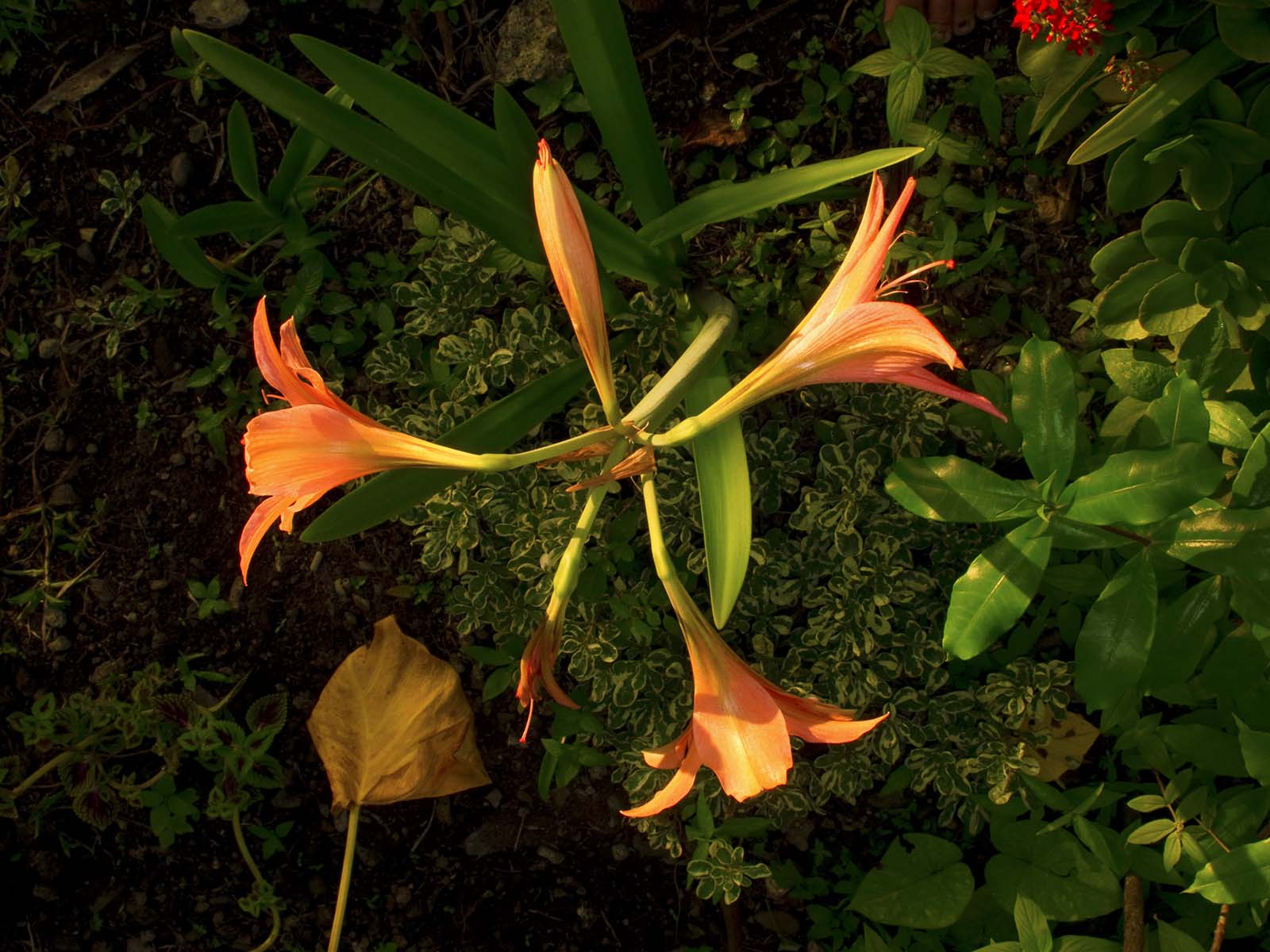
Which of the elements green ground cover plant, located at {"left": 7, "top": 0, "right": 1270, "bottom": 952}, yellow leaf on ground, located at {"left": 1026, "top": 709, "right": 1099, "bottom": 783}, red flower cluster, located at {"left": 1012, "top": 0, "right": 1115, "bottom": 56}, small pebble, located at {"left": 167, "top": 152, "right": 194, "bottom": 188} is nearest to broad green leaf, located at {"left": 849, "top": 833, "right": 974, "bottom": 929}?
green ground cover plant, located at {"left": 7, "top": 0, "right": 1270, "bottom": 952}

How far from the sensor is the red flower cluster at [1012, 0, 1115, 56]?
1347mm

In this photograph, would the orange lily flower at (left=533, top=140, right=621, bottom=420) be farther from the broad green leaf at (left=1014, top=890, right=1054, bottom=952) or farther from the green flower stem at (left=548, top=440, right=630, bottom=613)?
the broad green leaf at (left=1014, top=890, right=1054, bottom=952)

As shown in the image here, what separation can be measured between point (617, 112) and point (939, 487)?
642 mm

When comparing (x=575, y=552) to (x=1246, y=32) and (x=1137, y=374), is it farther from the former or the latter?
(x=1246, y=32)

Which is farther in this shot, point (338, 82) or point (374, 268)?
point (374, 268)

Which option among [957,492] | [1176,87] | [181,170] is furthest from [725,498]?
[181,170]

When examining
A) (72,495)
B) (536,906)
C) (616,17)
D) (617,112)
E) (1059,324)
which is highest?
(616,17)

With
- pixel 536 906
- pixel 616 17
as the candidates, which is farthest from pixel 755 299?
pixel 536 906

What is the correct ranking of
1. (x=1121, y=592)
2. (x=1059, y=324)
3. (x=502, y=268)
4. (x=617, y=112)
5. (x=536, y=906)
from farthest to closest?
1. (x=536, y=906)
2. (x=1059, y=324)
3. (x=502, y=268)
4. (x=617, y=112)
5. (x=1121, y=592)

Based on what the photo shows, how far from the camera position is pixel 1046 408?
1331 mm

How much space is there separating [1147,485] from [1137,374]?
43 cm

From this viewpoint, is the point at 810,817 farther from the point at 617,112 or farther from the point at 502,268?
the point at 617,112

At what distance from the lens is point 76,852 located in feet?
6.96

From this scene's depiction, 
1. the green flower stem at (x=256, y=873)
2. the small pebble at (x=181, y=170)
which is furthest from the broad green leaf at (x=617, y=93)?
the green flower stem at (x=256, y=873)
